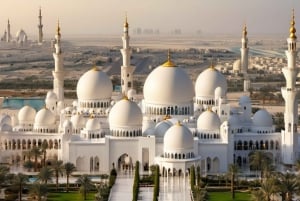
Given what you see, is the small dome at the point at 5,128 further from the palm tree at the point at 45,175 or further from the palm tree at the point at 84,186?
the palm tree at the point at 84,186

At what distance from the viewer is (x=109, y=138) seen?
2928cm

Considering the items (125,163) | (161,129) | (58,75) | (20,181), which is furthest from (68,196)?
(58,75)

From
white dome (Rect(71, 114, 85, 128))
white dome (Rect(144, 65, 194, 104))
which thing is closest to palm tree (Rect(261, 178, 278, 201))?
white dome (Rect(144, 65, 194, 104))

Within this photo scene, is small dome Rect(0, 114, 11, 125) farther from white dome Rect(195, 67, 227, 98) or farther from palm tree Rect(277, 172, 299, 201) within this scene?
palm tree Rect(277, 172, 299, 201)

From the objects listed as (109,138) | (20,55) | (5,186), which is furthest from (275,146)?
(20,55)

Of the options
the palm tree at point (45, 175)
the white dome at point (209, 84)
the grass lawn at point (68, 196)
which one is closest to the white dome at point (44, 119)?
the palm tree at point (45, 175)

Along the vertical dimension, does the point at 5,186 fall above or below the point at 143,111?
below

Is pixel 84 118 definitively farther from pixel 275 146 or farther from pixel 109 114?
pixel 275 146

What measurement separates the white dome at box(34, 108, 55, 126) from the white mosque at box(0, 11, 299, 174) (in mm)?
46

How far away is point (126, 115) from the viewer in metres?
29.5

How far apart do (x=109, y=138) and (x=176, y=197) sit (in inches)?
235

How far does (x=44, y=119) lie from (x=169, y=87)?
19.4 feet

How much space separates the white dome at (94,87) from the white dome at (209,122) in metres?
5.57

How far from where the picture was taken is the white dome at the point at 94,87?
3291 centimetres
